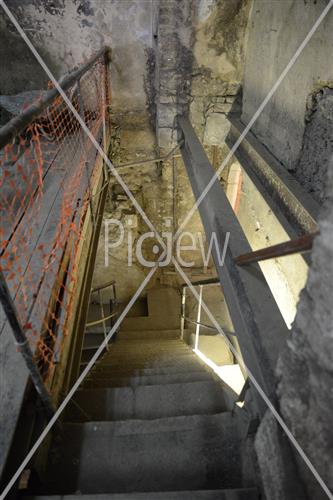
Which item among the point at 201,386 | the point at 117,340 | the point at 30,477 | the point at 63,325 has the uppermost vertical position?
the point at 63,325

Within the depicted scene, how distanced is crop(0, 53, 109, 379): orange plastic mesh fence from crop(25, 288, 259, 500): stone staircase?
1.68 feet

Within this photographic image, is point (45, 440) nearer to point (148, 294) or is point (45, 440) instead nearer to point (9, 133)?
point (9, 133)

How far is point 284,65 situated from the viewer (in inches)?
143

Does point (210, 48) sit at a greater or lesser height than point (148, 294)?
greater

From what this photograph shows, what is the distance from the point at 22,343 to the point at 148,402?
1.30m

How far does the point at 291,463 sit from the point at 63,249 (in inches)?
84.6

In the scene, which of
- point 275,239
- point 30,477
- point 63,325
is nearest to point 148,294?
point 275,239

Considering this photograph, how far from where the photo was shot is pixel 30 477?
1.77 m

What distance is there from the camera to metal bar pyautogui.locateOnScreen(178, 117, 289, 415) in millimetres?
1700

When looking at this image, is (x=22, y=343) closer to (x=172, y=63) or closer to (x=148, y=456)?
(x=148, y=456)

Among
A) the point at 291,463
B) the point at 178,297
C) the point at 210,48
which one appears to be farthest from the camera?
the point at 178,297

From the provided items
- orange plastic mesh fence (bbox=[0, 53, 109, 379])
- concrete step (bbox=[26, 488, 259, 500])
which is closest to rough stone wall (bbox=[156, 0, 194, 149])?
orange plastic mesh fence (bbox=[0, 53, 109, 379])

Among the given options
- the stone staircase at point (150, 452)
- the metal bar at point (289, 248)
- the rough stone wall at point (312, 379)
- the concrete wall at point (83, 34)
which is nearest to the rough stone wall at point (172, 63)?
the concrete wall at point (83, 34)

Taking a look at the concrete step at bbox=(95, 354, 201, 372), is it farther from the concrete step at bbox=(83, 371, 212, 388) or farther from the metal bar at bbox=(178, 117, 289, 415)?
the metal bar at bbox=(178, 117, 289, 415)
